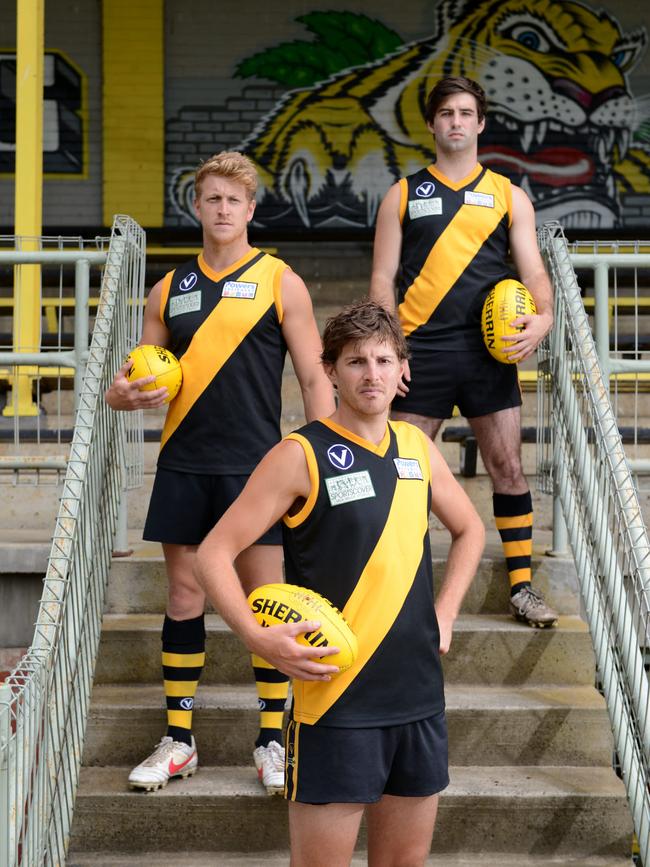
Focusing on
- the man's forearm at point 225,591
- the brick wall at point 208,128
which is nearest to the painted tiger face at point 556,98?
the brick wall at point 208,128

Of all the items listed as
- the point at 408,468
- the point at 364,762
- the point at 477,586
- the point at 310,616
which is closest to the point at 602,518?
the point at 477,586

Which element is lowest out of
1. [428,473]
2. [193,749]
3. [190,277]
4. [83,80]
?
[193,749]

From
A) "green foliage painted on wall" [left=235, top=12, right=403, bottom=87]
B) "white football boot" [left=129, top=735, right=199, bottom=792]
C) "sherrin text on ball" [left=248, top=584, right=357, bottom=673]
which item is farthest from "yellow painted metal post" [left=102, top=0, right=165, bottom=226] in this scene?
"sherrin text on ball" [left=248, top=584, right=357, bottom=673]

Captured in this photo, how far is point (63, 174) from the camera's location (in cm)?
1123

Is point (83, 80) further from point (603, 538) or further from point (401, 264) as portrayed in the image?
point (603, 538)

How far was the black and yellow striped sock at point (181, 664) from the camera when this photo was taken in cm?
406

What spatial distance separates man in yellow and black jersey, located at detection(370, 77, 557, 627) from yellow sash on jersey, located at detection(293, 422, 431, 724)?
151cm

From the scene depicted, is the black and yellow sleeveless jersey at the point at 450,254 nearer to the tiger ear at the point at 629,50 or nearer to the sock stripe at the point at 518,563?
the sock stripe at the point at 518,563

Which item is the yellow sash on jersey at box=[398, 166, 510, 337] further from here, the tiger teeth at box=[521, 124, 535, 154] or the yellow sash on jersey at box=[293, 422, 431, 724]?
the tiger teeth at box=[521, 124, 535, 154]

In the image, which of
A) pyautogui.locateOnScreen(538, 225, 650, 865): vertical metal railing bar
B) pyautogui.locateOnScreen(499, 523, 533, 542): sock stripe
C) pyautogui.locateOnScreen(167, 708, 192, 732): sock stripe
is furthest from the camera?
pyautogui.locateOnScreen(499, 523, 533, 542): sock stripe

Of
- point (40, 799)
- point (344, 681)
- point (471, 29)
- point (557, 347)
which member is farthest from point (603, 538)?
point (471, 29)

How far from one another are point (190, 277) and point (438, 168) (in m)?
1.15

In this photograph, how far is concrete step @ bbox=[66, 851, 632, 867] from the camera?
397 cm

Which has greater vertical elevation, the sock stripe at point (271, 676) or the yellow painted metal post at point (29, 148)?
the yellow painted metal post at point (29, 148)
